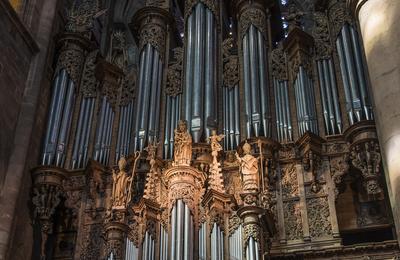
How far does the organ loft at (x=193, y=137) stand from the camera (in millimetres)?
12320

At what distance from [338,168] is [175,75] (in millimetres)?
5364

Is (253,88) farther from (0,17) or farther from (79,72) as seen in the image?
(0,17)

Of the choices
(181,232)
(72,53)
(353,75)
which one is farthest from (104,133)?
(353,75)

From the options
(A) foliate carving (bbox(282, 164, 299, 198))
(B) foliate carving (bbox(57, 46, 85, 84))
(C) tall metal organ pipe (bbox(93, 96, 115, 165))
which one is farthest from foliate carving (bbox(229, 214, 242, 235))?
(B) foliate carving (bbox(57, 46, 85, 84))

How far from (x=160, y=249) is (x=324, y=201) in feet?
13.0

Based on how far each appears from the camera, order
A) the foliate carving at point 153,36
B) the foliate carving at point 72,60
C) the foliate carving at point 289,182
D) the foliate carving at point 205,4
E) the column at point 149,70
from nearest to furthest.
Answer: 1. the foliate carving at point 289,182
2. the column at point 149,70
3. the foliate carving at point 72,60
4. the foliate carving at point 153,36
5. the foliate carving at point 205,4

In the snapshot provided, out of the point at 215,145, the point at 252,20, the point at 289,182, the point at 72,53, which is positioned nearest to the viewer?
the point at 215,145

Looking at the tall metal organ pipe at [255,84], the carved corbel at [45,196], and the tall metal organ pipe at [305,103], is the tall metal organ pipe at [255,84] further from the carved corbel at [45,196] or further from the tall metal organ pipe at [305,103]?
the carved corbel at [45,196]

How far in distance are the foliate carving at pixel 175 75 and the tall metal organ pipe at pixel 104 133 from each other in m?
1.66

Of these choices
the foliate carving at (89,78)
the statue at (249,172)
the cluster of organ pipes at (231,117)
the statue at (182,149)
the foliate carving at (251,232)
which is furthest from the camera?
the foliate carving at (89,78)

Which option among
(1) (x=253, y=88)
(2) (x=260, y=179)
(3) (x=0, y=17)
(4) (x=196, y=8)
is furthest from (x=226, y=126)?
(3) (x=0, y=17)

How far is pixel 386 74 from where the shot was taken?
9.21 metres

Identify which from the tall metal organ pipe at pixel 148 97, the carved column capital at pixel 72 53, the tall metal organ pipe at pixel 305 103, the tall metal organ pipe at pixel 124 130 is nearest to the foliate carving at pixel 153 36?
the tall metal organ pipe at pixel 148 97

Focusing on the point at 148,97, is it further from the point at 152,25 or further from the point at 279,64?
the point at 279,64
